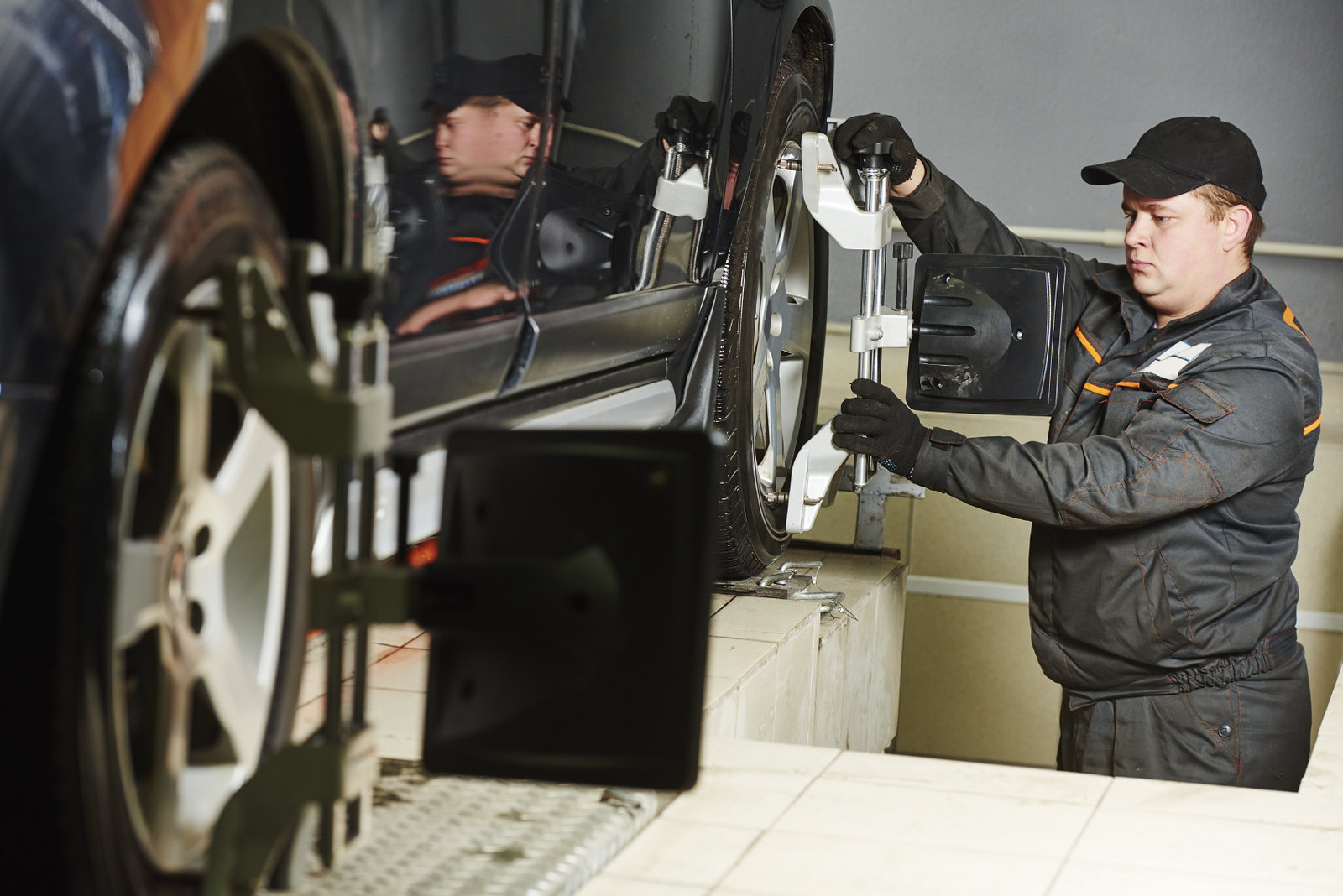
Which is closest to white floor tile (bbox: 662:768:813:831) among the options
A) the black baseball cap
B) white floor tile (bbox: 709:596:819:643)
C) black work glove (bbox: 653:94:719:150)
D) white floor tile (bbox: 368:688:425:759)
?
white floor tile (bbox: 368:688:425:759)

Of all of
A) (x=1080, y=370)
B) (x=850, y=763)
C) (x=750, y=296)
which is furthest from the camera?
(x=1080, y=370)

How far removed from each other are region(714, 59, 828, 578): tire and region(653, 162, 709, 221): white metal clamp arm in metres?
0.26

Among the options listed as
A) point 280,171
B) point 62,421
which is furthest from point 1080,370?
point 62,421

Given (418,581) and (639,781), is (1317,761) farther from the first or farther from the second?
(418,581)

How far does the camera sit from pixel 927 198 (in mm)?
2857

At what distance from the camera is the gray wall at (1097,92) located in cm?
457

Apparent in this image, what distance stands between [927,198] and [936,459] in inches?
22.1

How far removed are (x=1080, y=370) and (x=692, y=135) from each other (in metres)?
1.23

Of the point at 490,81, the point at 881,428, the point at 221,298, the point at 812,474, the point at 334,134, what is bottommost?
the point at 812,474

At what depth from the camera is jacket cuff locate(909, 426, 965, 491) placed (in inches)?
106

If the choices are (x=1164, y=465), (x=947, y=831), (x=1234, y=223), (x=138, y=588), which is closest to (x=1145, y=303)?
(x=1234, y=223)

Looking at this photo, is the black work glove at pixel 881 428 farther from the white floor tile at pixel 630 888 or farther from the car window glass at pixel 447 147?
the white floor tile at pixel 630 888

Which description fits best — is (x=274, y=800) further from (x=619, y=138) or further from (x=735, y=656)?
(x=735, y=656)

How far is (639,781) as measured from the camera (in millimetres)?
963
